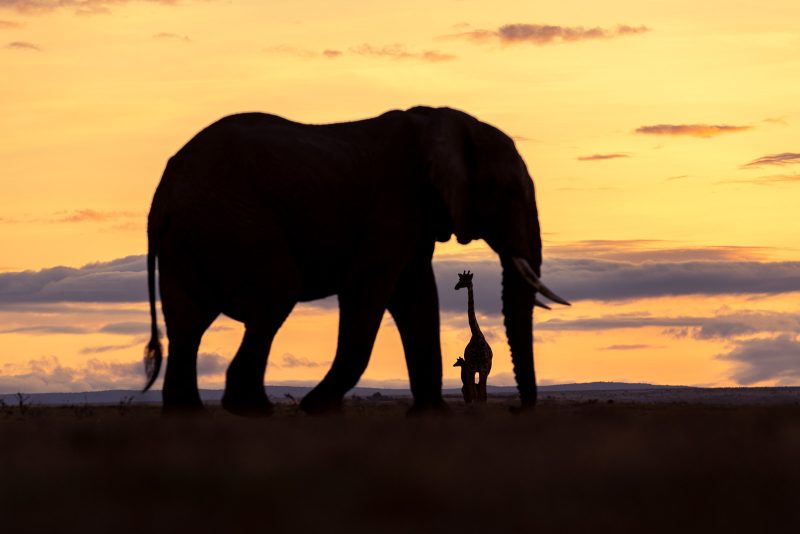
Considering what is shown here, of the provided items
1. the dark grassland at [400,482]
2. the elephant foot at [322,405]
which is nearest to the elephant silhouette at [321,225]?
the elephant foot at [322,405]

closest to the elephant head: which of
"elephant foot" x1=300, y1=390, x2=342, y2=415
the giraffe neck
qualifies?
"elephant foot" x1=300, y1=390, x2=342, y2=415

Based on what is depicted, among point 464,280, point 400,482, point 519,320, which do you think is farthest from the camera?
point 464,280

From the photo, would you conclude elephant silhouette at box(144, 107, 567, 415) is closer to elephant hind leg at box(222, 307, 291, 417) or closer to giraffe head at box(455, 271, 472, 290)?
elephant hind leg at box(222, 307, 291, 417)

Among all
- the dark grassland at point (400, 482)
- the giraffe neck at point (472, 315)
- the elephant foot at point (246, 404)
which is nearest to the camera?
the dark grassland at point (400, 482)

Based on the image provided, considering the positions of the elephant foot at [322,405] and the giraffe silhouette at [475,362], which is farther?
the giraffe silhouette at [475,362]

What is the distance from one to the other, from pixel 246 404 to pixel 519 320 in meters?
3.75

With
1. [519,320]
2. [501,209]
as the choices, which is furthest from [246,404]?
[501,209]

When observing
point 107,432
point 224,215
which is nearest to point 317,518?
point 107,432

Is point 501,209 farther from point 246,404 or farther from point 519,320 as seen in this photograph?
point 246,404

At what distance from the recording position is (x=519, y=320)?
725 inches

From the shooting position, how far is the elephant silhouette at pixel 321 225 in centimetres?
1694

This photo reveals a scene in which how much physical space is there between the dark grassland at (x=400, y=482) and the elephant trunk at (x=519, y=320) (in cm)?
627

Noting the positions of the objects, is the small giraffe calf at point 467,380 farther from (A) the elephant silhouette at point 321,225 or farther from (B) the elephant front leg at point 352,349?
(B) the elephant front leg at point 352,349

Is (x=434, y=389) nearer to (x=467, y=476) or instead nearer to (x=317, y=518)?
(x=467, y=476)
